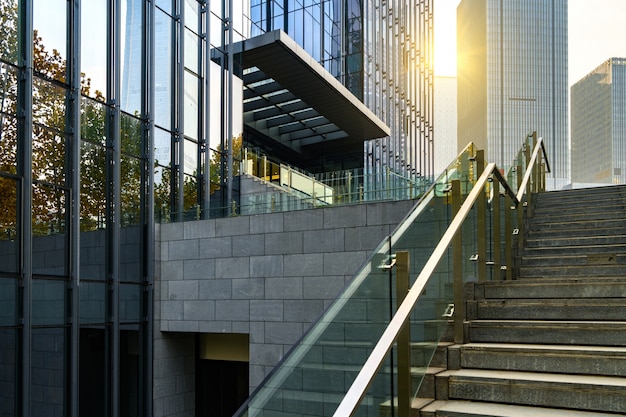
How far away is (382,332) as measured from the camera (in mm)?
4121

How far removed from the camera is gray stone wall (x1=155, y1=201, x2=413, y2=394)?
11773 millimetres

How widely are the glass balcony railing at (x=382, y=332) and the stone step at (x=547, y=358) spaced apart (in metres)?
0.35

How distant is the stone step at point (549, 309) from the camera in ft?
17.8

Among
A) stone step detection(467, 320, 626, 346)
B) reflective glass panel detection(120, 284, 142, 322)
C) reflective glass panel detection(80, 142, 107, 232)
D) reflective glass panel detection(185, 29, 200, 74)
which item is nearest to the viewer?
stone step detection(467, 320, 626, 346)

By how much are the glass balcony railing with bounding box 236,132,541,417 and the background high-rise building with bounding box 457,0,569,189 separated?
13319cm

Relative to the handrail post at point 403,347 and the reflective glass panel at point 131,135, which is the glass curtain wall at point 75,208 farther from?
the handrail post at point 403,347

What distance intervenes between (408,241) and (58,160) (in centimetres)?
948

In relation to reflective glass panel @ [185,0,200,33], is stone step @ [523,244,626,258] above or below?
below

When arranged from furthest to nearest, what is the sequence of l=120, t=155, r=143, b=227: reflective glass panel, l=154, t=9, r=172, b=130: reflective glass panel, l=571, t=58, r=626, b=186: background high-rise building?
1. l=571, t=58, r=626, b=186: background high-rise building
2. l=154, t=9, r=172, b=130: reflective glass panel
3. l=120, t=155, r=143, b=227: reflective glass panel

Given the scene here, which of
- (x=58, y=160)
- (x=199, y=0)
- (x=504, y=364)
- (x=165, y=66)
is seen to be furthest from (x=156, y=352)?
(x=504, y=364)

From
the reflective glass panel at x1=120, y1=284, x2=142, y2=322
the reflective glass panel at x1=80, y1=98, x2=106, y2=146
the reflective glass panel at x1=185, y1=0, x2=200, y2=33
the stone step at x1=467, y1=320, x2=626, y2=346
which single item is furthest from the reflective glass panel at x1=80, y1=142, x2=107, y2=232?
the stone step at x1=467, y1=320, x2=626, y2=346

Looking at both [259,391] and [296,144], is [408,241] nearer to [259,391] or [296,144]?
[259,391]

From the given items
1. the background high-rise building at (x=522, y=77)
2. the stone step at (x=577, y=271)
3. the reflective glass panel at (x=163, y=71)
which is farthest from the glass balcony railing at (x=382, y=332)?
the background high-rise building at (x=522, y=77)

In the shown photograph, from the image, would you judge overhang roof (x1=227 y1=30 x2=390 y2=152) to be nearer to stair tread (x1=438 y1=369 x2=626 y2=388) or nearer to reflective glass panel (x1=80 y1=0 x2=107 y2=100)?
reflective glass panel (x1=80 y1=0 x2=107 y2=100)
